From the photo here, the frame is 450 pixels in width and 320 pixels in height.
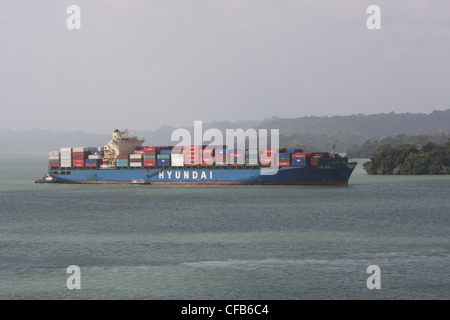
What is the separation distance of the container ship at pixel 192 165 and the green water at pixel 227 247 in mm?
15097

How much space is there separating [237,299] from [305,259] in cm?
838

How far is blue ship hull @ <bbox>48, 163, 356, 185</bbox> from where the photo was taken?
85.9 m

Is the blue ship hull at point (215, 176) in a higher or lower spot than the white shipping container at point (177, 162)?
lower

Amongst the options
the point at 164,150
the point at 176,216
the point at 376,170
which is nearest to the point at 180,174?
the point at 164,150

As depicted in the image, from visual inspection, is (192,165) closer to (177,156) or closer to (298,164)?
(177,156)

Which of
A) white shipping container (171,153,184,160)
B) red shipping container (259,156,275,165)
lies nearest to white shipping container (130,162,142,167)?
white shipping container (171,153,184,160)

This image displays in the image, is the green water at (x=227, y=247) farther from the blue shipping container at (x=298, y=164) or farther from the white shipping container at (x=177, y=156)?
the white shipping container at (x=177, y=156)

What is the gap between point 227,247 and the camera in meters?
39.6

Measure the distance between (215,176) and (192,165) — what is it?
150 inches

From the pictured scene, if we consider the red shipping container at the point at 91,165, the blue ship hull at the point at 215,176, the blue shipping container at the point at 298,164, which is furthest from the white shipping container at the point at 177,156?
the blue shipping container at the point at 298,164

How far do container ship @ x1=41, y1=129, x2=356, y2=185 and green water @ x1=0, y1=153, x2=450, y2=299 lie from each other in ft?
49.5

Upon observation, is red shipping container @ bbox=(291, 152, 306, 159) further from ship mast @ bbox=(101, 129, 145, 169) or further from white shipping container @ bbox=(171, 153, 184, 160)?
ship mast @ bbox=(101, 129, 145, 169)

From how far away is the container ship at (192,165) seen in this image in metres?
85.9
